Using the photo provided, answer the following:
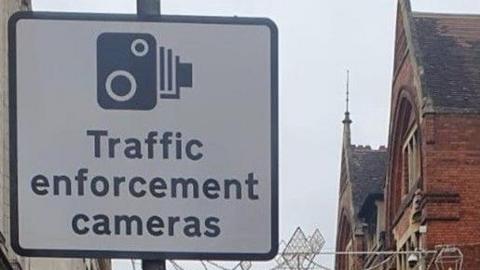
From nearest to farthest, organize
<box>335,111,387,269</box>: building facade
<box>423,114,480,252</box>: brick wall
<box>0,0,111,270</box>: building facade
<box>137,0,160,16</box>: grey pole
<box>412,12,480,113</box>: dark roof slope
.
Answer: <box>137,0,160,16</box>: grey pole, <box>0,0,111,270</box>: building facade, <box>423,114,480,252</box>: brick wall, <box>412,12,480,113</box>: dark roof slope, <box>335,111,387,269</box>: building facade

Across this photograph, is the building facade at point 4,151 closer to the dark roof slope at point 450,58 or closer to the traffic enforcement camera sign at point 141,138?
the traffic enforcement camera sign at point 141,138

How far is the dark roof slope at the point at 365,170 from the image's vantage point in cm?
5734

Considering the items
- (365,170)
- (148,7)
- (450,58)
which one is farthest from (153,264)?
(365,170)

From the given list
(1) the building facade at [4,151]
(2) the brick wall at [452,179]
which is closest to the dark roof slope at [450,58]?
(2) the brick wall at [452,179]

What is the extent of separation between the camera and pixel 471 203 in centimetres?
3762

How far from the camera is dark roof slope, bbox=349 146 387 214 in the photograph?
57344 millimetres

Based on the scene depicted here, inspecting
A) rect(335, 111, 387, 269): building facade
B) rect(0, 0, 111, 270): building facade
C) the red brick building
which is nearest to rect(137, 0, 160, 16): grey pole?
rect(0, 0, 111, 270): building facade

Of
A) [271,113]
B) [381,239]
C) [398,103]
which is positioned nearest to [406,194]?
[398,103]

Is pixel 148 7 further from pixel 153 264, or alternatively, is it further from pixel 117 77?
pixel 153 264

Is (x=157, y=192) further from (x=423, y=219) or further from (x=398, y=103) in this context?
(x=398, y=103)

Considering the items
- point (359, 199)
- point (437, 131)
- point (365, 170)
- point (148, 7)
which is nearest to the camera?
point (148, 7)

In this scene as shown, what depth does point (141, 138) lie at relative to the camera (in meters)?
4.72

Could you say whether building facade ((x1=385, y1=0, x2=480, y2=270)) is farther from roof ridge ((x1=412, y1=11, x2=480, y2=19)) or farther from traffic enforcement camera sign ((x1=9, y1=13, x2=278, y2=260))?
traffic enforcement camera sign ((x1=9, y1=13, x2=278, y2=260))

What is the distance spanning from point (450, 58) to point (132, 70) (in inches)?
1425
